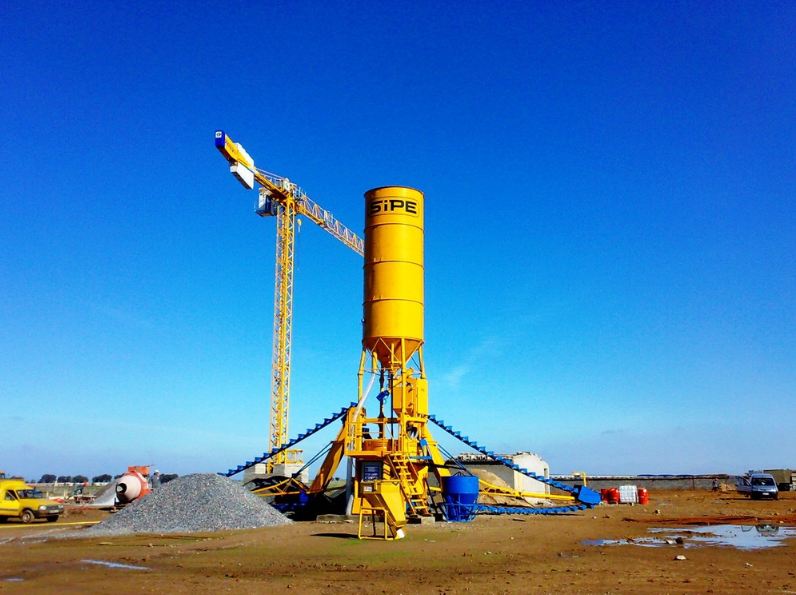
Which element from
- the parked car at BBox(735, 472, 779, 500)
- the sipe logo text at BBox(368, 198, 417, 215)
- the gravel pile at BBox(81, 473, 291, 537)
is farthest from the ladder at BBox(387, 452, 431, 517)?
the parked car at BBox(735, 472, 779, 500)

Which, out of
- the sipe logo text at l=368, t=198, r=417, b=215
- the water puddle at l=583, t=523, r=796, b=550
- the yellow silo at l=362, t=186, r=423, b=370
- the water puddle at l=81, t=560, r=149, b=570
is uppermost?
the sipe logo text at l=368, t=198, r=417, b=215

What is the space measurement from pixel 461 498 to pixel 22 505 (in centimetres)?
2022

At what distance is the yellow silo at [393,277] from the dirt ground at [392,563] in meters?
8.93

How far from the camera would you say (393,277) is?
104 ft

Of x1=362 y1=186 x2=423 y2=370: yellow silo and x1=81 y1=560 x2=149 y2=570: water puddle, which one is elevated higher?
x1=362 y1=186 x2=423 y2=370: yellow silo

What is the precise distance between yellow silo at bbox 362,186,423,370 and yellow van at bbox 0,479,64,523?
54.5 ft

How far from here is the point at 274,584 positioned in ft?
45.6

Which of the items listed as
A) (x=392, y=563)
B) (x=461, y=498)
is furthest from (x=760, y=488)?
(x=392, y=563)

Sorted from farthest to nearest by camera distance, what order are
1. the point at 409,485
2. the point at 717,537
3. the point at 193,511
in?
the point at 409,485 → the point at 193,511 → the point at 717,537

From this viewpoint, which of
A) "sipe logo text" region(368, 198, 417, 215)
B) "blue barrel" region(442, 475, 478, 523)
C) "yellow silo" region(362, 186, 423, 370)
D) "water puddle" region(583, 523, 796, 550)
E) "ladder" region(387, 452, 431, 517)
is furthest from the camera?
"sipe logo text" region(368, 198, 417, 215)

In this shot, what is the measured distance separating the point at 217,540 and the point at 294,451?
28711 mm

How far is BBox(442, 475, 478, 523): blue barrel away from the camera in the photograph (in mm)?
28625

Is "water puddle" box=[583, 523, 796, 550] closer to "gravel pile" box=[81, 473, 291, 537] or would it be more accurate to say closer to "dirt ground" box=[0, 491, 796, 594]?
"dirt ground" box=[0, 491, 796, 594]

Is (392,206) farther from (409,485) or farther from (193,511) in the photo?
(193,511)
